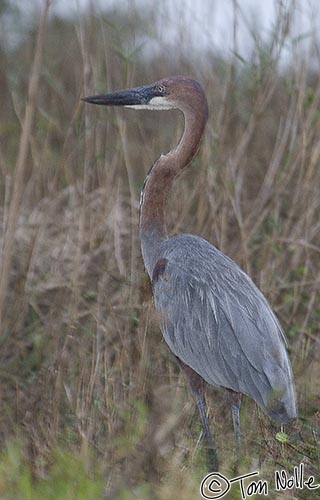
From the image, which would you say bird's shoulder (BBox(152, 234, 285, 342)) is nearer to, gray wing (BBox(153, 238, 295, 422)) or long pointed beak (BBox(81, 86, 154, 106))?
gray wing (BBox(153, 238, 295, 422))

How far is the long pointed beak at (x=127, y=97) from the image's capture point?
4223mm

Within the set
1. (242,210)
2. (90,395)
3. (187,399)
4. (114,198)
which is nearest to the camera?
(90,395)

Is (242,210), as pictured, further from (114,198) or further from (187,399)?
(187,399)

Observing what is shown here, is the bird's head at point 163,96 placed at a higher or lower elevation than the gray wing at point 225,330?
higher

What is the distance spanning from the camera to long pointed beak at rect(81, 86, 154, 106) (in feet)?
13.9

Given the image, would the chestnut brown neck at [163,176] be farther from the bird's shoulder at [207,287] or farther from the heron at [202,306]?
the bird's shoulder at [207,287]

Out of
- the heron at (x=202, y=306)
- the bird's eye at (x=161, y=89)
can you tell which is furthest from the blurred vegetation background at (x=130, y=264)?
the bird's eye at (x=161, y=89)

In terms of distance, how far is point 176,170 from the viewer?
4.18m

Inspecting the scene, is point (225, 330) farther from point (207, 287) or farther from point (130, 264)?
point (130, 264)

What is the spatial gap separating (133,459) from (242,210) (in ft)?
9.85

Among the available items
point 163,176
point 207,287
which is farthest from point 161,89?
point 207,287

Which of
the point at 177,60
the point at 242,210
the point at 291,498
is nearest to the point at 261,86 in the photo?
the point at 177,60

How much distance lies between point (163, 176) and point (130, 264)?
116 centimetres

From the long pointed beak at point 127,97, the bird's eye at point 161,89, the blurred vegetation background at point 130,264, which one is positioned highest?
the bird's eye at point 161,89
